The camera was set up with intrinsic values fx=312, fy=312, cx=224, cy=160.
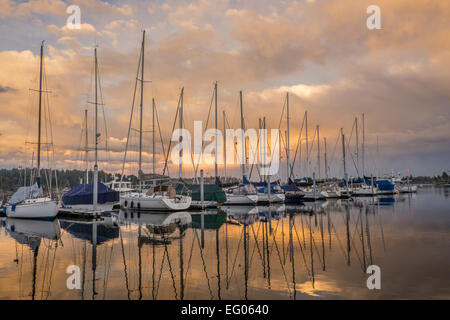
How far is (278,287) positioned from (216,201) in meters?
29.2

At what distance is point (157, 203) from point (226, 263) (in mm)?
22413

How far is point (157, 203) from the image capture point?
33.0 m

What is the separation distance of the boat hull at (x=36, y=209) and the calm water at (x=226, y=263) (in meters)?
Answer: 6.39

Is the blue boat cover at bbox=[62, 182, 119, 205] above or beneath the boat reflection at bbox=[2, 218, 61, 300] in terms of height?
above

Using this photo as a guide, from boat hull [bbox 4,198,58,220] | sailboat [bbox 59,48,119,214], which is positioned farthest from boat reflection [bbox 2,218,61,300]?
sailboat [bbox 59,48,119,214]

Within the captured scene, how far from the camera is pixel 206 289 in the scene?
29.3 ft

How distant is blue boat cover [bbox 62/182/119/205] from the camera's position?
96.8 ft

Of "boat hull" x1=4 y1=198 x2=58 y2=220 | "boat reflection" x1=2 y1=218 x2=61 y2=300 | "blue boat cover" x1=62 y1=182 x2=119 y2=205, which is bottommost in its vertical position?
"boat reflection" x1=2 y1=218 x2=61 y2=300

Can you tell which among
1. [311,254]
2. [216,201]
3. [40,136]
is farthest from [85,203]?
[311,254]

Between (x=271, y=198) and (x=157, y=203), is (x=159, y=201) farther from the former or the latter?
(x=271, y=198)

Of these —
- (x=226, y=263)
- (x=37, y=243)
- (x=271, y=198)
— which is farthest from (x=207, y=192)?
(x=226, y=263)

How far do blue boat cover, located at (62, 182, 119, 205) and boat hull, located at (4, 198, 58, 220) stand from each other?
2.57 metres

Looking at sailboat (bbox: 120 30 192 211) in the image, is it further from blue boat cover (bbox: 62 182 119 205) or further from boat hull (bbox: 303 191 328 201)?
boat hull (bbox: 303 191 328 201)

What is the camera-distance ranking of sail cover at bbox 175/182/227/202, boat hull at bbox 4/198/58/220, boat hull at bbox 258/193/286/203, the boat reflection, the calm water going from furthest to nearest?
boat hull at bbox 258/193/286/203, sail cover at bbox 175/182/227/202, boat hull at bbox 4/198/58/220, the boat reflection, the calm water
